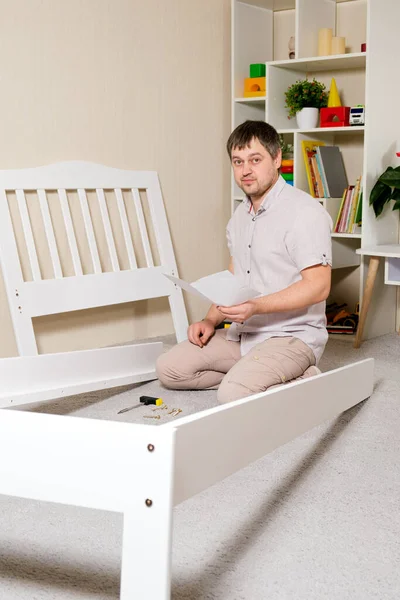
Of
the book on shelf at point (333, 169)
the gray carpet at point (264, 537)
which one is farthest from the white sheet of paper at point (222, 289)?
the book on shelf at point (333, 169)

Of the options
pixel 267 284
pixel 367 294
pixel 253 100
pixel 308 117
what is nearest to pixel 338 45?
pixel 308 117

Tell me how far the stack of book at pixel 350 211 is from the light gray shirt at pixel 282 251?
48.1 inches

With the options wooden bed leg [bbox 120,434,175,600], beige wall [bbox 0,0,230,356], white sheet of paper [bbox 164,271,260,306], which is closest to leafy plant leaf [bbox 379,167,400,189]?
beige wall [bbox 0,0,230,356]

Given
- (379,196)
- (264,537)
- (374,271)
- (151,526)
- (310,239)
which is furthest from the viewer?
(379,196)

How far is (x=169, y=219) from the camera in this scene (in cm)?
380

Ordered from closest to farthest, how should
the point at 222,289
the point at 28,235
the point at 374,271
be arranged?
the point at 222,289, the point at 28,235, the point at 374,271

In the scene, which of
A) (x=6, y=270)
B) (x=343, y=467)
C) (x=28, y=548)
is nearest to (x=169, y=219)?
(x=6, y=270)

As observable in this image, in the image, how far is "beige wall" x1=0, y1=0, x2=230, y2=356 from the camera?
309cm

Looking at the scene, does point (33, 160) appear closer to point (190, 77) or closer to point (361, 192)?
point (190, 77)

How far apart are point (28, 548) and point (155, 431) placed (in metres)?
0.60

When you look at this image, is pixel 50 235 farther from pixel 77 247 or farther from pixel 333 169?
pixel 333 169

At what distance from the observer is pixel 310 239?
7.77ft

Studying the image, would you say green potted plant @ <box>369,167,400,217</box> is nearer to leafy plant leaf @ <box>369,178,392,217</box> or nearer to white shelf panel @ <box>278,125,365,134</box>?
leafy plant leaf @ <box>369,178,392,217</box>

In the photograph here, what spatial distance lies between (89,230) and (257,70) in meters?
1.33
